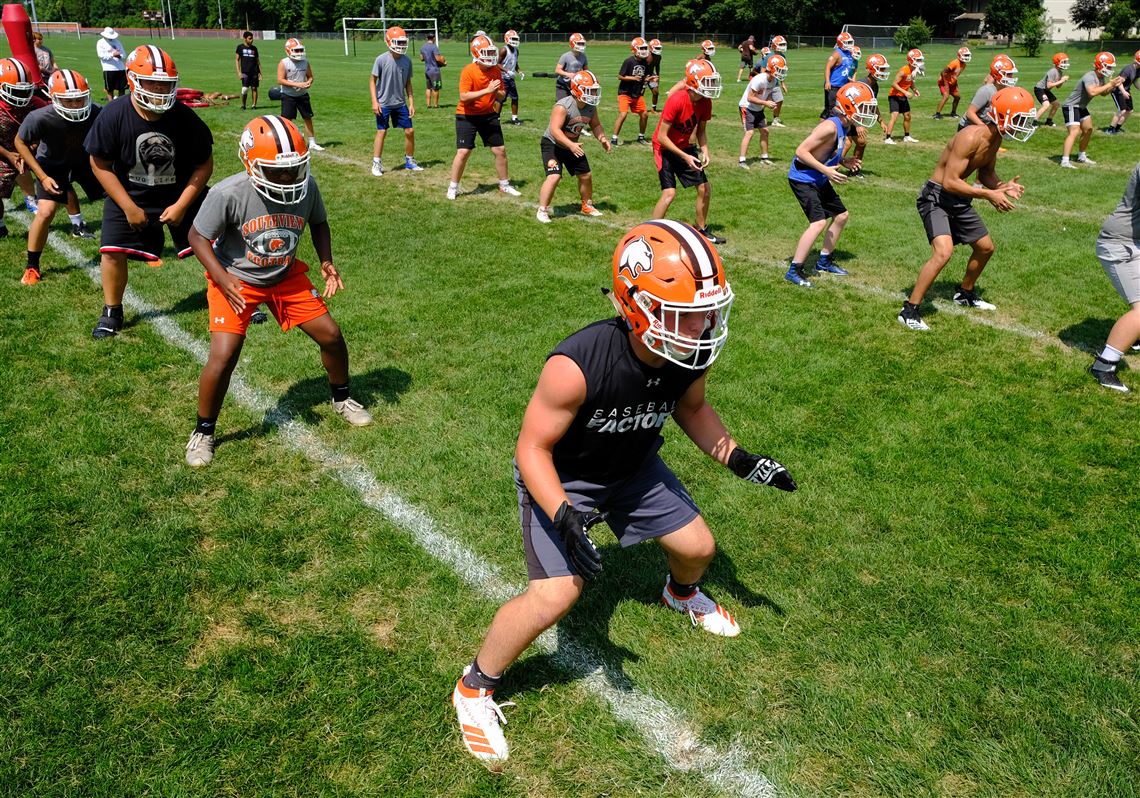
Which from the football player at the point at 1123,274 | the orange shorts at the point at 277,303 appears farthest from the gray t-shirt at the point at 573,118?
the football player at the point at 1123,274

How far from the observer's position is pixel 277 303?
529 centimetres

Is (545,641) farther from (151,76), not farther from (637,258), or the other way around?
(151,76)

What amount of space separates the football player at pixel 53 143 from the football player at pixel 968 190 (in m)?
8.53

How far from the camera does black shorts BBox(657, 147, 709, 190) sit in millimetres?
9781

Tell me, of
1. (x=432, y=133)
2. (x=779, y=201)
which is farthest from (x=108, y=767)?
(x=432, y=133)

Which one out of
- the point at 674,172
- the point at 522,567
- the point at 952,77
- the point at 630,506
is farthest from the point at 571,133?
the point at 952,77

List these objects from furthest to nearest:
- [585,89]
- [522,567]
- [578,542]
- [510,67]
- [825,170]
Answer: [510,67] < [585,89] < [825,170] < [522,567] < [578,542]

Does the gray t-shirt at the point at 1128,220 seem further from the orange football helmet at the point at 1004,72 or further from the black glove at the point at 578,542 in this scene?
the black glove at the point at 578,542

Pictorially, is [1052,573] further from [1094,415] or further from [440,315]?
[440,315]

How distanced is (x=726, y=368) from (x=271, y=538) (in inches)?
154

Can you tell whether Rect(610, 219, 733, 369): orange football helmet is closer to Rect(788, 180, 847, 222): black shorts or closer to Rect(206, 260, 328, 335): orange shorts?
Rect(206, 260, 328, 335): orange shorts

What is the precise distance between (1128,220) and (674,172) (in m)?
5.09

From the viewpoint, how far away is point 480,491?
4824 mm

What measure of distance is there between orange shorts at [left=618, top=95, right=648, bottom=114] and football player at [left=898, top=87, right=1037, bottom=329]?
10.2 meters
